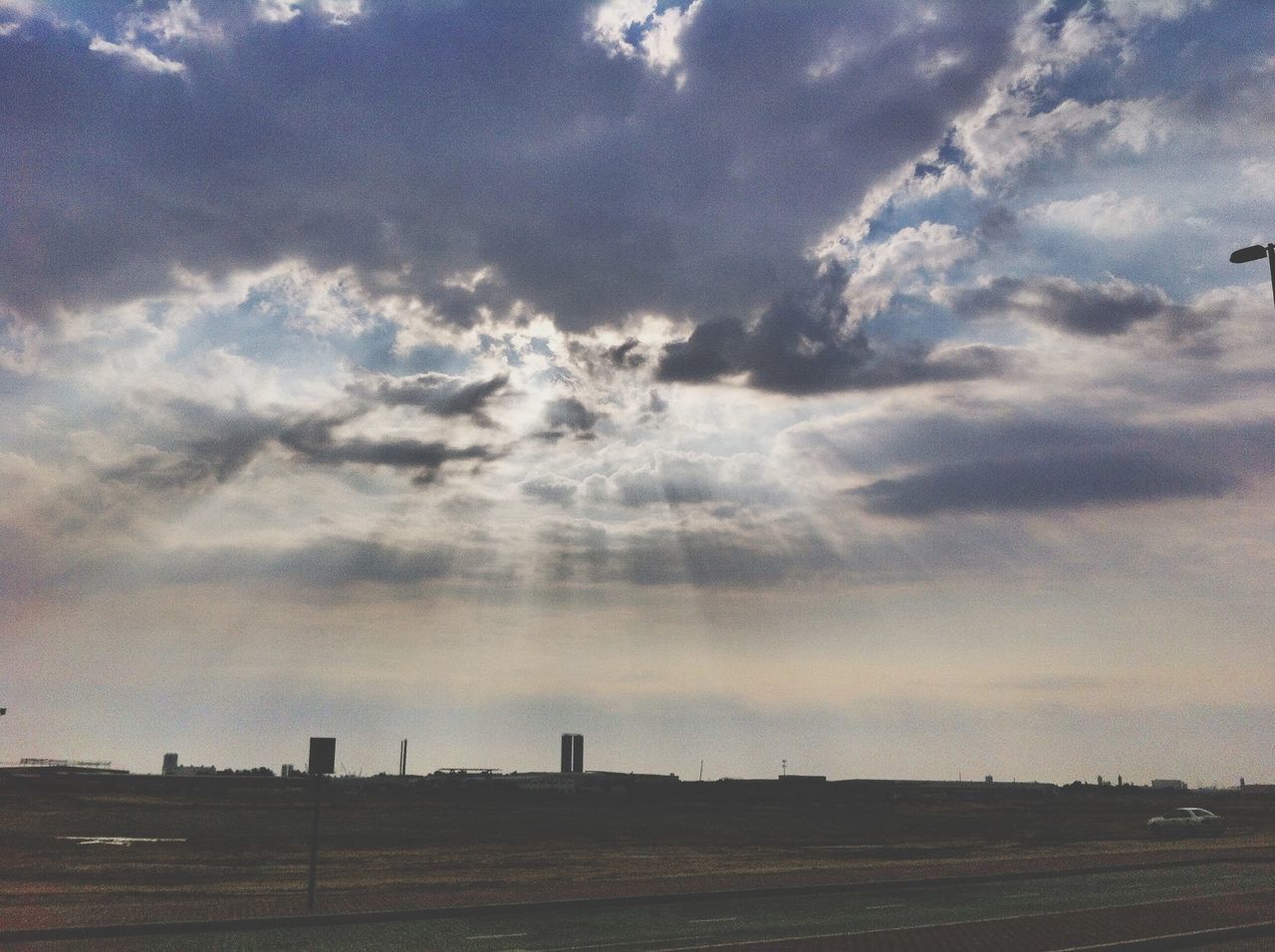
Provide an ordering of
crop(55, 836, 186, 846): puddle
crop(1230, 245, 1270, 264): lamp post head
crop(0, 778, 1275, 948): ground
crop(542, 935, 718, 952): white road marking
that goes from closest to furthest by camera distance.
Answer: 1. crop(542, 935, 718, 952): white road marking
2. crop(1230, 245, 1270, 264): lamp post head
3. crop(0, 778, 1275, 948): ground
4. crop(55, 836, 186, 846): puddle

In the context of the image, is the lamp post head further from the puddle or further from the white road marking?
the puddle

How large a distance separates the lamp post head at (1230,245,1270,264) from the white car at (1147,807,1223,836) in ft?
147

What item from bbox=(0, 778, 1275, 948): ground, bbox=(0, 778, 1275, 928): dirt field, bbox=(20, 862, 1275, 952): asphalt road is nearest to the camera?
bbox=(20, 862, 1275, 952): asphalt road

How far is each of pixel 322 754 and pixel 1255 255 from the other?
21.2 metres

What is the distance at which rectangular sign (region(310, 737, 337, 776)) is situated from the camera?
21.4 m

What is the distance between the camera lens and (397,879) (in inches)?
1194

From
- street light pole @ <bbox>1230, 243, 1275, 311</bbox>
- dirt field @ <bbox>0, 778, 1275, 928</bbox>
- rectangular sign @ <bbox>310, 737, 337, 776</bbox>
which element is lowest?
dirt field @ <bbox>0, 778, 1275, 928</bbox>

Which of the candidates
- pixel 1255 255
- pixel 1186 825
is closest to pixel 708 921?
pixel 1255 255

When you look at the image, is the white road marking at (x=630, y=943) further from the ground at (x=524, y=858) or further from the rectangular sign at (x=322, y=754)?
the rectangular sign at (x=322, y=754)

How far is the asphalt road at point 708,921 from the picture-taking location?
18.1 meters

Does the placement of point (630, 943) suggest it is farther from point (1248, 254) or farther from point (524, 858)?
point (524, 858)

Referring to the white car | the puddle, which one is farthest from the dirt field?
the white car

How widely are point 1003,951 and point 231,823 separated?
56056 millimetres

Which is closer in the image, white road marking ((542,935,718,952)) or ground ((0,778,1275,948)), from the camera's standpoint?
white road marking ((542,935,718,952))
